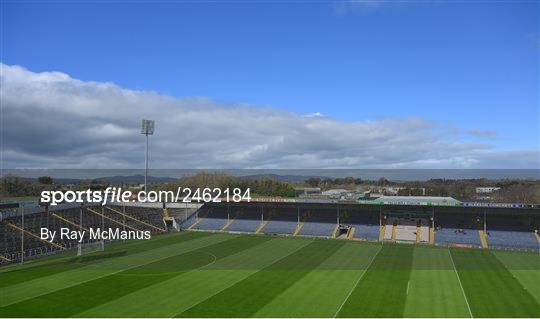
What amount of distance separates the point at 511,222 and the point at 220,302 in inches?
2020

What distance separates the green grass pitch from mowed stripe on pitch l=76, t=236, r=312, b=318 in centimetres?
7

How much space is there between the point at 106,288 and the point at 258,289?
11689mm

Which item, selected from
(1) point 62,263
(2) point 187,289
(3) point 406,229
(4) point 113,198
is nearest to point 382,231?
(3) point 406,229

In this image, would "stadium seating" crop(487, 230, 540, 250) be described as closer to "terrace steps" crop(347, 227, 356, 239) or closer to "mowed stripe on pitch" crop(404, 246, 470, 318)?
"mowed stripe on pitch" crop(404, 246, 470, 318)

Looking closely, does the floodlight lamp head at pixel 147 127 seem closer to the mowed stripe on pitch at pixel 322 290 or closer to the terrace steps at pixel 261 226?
the terrace steps at pixel 261 226

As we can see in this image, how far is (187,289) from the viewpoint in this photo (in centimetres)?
3409

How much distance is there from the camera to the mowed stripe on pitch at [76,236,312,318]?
28.6 metres

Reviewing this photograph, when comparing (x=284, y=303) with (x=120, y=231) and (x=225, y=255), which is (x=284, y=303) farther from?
(x=120, y=231)

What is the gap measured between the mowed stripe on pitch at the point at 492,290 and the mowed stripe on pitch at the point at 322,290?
9021 millimetres

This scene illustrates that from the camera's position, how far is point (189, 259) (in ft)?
154

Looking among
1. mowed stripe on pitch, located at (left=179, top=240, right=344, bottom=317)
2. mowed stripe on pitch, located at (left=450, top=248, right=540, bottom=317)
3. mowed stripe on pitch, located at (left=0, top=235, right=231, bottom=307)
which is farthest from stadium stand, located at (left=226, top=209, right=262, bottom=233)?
mowed stripe on pitch, located at (left=450, top=248, right=540, bottom=317)

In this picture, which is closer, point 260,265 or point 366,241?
point 260,265

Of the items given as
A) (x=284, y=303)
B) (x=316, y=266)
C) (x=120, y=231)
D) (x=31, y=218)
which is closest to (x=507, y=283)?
(x=316, y=266)

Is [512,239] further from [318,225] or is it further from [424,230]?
[318,225]
